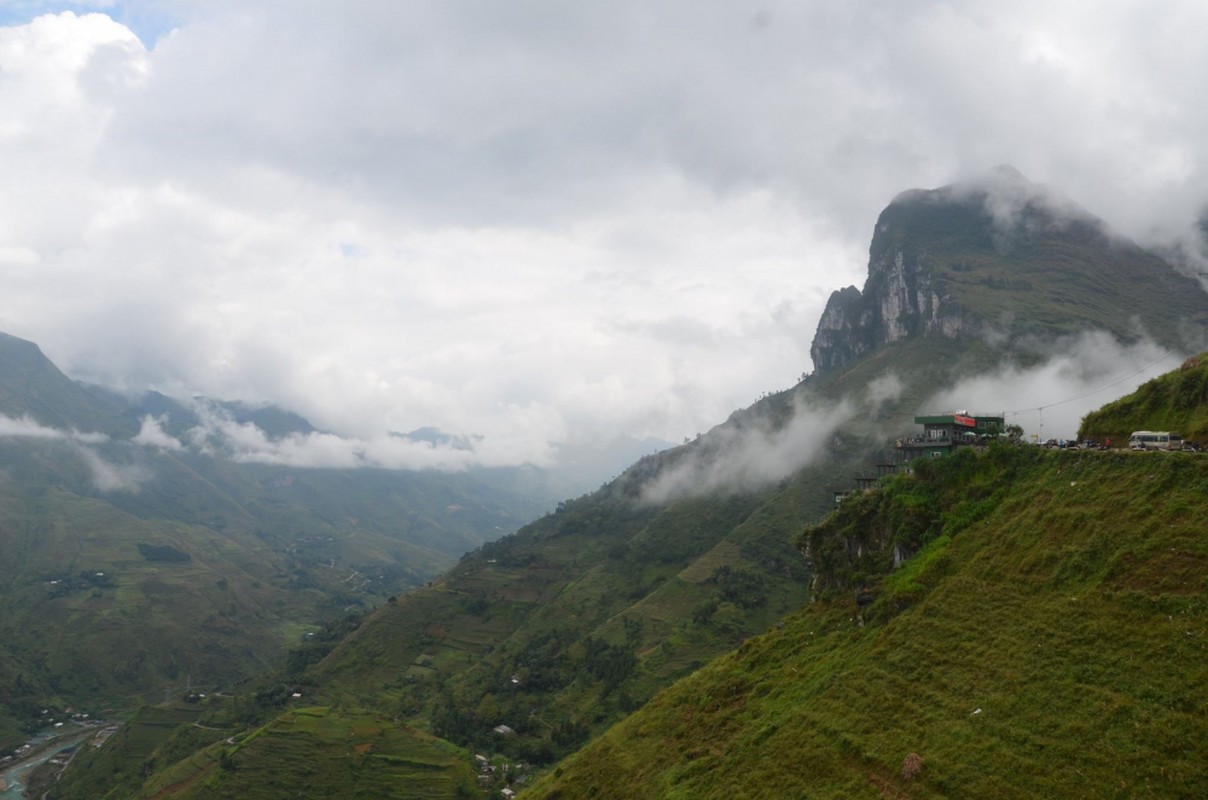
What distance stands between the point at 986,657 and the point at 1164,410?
2829 centimetres

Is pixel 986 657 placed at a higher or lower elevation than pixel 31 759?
higher

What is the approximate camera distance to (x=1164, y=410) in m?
52.3

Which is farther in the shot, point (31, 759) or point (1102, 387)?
point (31, 759)

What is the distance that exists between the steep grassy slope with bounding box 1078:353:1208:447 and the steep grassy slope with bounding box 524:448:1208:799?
10179 millimetres

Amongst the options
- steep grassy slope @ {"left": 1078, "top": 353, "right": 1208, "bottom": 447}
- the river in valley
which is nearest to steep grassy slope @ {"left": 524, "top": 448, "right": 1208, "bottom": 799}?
steep grassy slope @ {"left": 1078, "top": 353, "right": 1208, "bottom": 447}

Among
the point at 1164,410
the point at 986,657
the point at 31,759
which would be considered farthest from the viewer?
the point at 31,759

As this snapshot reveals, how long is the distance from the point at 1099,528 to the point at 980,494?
38.3 ft

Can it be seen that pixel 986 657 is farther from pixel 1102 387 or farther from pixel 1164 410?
pixel 1102 387

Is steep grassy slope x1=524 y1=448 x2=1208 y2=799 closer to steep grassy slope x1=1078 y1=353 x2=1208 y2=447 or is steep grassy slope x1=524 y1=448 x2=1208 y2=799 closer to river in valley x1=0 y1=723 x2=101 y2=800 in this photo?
steep grassy slope x1=1078 y1=353 x2=1208 y2=447

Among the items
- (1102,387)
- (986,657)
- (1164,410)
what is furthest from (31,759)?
(1102,387)

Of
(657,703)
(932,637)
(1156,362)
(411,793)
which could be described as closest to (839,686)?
(932,637)

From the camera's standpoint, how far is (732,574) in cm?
16500

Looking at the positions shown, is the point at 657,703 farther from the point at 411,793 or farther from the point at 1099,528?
the point at 411,793

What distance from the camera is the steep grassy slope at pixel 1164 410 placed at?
49.3 m
